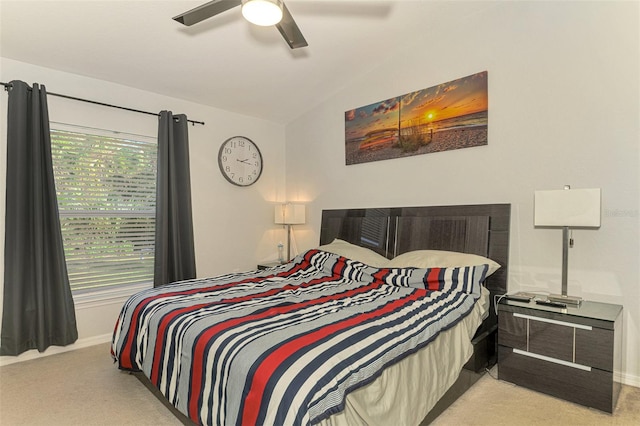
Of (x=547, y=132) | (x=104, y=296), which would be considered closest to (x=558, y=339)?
(x=547, y=132)

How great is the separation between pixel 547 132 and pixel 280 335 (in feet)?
8.45

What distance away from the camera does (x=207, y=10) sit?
194 cm

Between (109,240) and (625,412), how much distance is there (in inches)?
166

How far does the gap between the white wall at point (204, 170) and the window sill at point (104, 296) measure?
0.05 feet

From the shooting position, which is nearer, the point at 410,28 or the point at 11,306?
the point at 11,306

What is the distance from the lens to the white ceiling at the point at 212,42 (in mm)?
2574

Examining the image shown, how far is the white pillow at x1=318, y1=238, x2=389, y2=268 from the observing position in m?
3.25

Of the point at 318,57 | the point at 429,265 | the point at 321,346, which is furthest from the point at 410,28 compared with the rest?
the point at 321,346

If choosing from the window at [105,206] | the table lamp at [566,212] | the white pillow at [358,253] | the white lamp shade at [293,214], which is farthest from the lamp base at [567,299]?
the window at [105,206]

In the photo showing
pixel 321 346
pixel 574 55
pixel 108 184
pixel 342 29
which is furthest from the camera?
pixel 108 184

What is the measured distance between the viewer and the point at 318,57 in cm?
347

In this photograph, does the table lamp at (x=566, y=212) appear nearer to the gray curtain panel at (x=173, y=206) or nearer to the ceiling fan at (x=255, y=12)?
the ceiling fan at (x=255, y=12)

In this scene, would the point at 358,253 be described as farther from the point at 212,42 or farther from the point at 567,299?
the point at 212,42

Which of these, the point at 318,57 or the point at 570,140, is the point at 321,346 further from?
the point at 318,57
